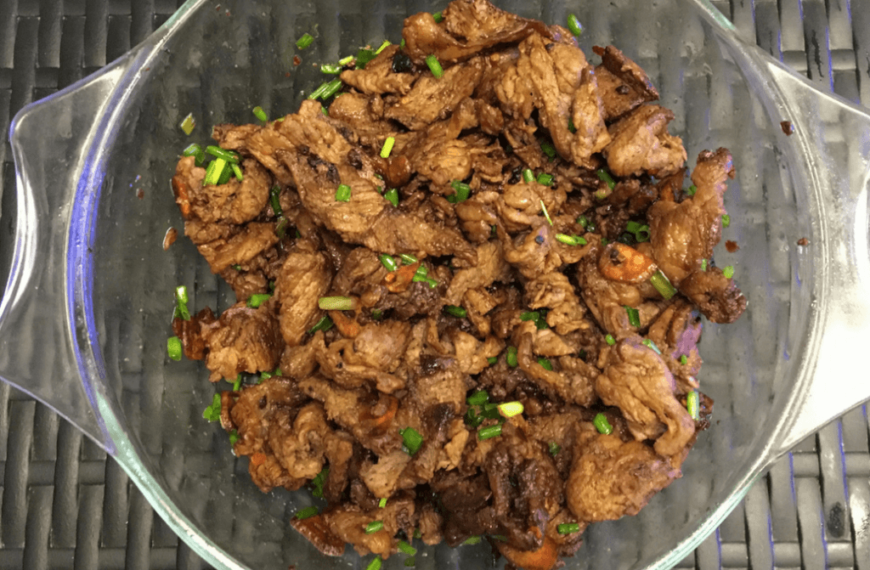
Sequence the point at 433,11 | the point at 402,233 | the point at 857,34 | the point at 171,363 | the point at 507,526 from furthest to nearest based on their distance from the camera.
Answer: the point at 857,34, the point at 433,11, the point at 171,363, the point at 402,233, the point at 507,526

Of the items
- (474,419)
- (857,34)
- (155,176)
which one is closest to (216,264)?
(155,176)

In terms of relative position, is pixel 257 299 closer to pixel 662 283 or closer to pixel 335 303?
pixel 335 303

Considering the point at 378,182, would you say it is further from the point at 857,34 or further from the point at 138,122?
the point at 857,34

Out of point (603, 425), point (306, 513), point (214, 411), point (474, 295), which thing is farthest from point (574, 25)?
point (306, 513)

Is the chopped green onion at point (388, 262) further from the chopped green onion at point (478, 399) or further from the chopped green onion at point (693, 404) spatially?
the chopped green onion at point (693, 404)

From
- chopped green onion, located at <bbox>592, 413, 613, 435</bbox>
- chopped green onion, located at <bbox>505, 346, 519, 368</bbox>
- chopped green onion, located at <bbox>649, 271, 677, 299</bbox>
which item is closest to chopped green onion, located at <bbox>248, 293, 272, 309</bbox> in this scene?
chopped green onion, located at <bbox>505, 346, 519, 368</bbox>

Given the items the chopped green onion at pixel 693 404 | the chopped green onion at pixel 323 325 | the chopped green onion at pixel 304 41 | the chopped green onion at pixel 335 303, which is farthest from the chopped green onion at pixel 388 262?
the chopped green onion at pixel 693 404

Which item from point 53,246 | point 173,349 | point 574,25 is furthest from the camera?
point 574,25

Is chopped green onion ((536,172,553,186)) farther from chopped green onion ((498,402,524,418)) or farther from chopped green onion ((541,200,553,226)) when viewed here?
chopped green onion ((498,402,524,418))
